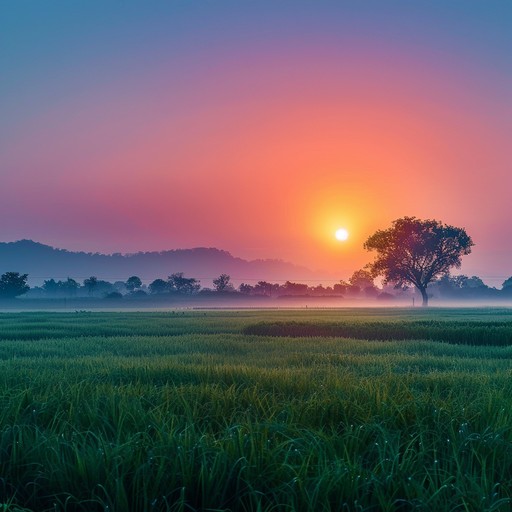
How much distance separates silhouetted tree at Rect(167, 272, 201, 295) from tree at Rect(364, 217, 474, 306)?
10676 centimetres

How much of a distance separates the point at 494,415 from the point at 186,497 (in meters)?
3.39

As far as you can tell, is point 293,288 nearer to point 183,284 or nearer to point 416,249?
point 183,284

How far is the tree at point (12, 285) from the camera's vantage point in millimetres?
137875

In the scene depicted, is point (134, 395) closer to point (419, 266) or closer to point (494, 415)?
point (494, 415)

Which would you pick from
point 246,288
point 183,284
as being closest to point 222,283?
point 246,288

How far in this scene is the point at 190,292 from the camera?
19200cm

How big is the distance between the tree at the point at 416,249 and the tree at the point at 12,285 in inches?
3647

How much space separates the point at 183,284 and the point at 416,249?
11588cm

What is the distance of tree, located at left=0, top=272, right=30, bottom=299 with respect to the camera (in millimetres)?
137875

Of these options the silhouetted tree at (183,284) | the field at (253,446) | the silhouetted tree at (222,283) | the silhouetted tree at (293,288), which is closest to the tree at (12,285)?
the silhouetted tree at (183,284)

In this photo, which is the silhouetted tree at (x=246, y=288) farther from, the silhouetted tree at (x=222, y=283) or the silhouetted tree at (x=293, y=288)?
the silhouetted tree at (x=293, y=288)

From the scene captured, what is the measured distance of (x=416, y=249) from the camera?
94000 millimetres

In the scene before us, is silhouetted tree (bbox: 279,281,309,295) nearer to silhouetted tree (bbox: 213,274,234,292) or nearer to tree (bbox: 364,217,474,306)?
silhouetted tree (bbox: 213,274,234,292)

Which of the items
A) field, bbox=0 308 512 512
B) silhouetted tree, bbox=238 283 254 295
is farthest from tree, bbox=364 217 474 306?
silhouetted tree, bbox=238 283 254 295
